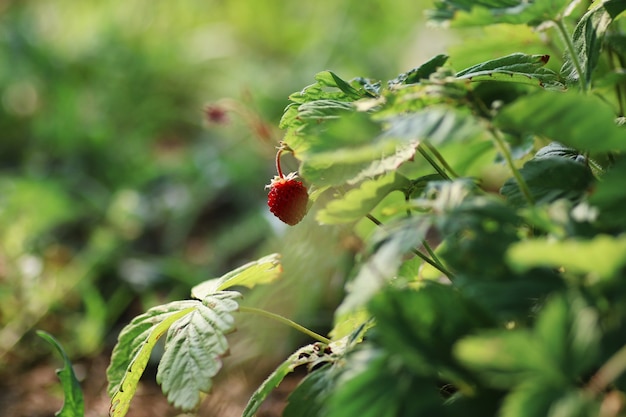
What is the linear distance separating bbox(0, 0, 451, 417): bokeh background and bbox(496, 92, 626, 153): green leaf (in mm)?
512

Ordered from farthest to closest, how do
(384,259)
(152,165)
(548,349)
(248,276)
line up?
(152,165), (248,276), (384,259), (548,349)

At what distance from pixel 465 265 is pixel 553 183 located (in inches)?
8.7

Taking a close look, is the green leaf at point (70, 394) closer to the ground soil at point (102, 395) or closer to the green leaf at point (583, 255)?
the ground soil at point (102, 395)

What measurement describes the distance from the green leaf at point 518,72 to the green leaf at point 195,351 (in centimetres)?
42

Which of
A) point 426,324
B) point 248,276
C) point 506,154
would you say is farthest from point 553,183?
point 248,276

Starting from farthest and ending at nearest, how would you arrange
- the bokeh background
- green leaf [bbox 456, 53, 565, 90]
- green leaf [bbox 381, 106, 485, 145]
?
the bokeh background
green leaf [bbox 456, 53, 565, 90]
green leaf [bbox 381, 106, 485, 145]

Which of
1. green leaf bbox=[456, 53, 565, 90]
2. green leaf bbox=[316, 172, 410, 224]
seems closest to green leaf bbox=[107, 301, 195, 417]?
green leaf bbox=[316, 172, 410, 224]

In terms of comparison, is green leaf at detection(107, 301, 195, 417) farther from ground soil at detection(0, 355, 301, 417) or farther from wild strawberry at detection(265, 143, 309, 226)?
ground soil at detection(0, 355, 301, 417)

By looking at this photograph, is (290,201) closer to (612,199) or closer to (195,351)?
(195,351)

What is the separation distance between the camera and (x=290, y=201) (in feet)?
3.14

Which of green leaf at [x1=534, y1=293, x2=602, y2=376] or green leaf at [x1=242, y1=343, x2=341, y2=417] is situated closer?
green leaf at [x1=534, y1=293, x2=602, y2=376]

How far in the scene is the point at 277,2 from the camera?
4.12 metres

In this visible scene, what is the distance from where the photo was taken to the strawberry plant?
524mm

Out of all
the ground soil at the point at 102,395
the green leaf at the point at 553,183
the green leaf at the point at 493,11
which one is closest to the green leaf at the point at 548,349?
the green leaf at the point at 553,183
